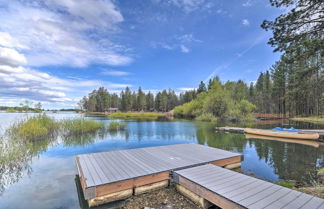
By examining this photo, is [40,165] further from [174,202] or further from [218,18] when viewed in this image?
[218,18]

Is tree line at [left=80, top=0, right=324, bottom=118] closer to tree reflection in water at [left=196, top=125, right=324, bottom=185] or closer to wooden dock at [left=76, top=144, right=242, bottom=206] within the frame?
tree reflection in water at [left=196, top=125, right=324, bottom=185]

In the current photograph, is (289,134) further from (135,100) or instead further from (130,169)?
(135,100)

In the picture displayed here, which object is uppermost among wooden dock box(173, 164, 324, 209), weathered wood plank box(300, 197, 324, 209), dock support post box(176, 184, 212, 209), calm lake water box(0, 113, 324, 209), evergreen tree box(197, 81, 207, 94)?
evergreen tree box(197, 81, 207, 94)

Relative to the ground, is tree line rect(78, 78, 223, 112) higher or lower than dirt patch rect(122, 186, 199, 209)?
higher

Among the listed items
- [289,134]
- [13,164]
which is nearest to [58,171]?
[13,164]

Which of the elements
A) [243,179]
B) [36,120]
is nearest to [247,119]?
[243,179]

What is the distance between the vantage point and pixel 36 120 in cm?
1014

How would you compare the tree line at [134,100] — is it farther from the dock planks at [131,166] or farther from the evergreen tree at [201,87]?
the dock planks at [131,166]

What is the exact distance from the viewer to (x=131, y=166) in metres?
4.07

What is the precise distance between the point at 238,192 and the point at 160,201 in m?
1.45

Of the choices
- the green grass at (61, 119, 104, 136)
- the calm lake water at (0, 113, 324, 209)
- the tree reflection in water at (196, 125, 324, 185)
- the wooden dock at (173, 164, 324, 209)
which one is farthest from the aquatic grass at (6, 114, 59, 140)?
the tree reflection in water at (196, 125, 324, 185)

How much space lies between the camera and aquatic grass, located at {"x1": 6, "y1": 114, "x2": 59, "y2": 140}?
8.62m

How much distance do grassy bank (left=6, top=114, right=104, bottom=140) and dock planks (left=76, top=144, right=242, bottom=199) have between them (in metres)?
6.30

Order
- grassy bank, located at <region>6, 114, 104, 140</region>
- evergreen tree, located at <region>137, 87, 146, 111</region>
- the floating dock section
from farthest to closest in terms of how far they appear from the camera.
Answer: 1. evergreen tree, located at <region>137, 87, 146, 111</region>
2. grassy bank, located at <region>6, 114, 104, 140</region>
3. the floating dock section
